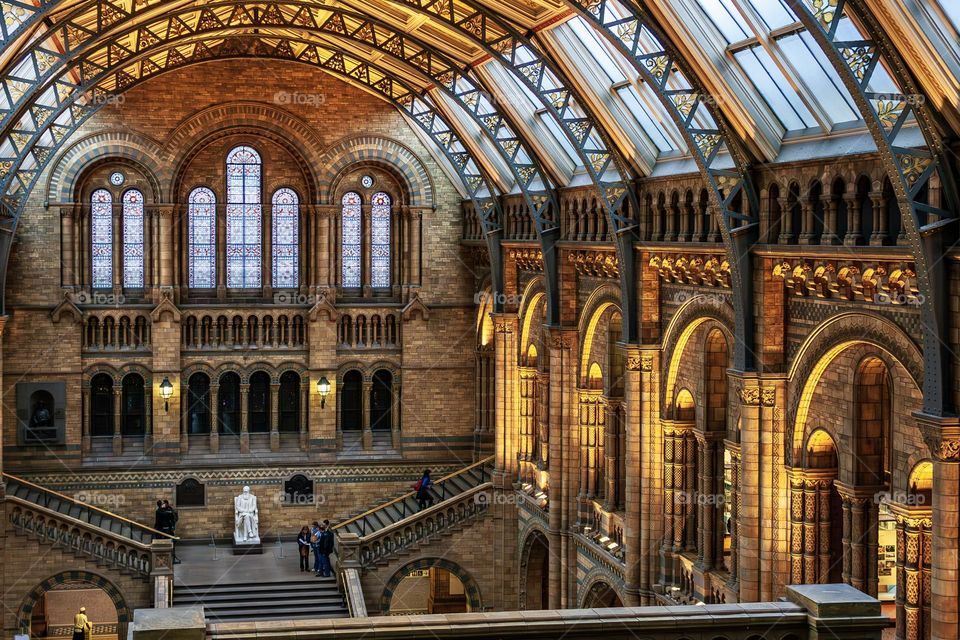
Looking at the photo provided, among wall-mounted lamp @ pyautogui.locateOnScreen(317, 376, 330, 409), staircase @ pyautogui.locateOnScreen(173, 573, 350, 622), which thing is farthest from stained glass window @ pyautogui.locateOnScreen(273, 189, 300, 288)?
staircase @ pyautogui.locateOnScreen(173, 573, 350, 622)

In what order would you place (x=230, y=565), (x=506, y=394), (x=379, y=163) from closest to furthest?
(x=506, y=394), (x=230, y=565), (x=379, y=163)

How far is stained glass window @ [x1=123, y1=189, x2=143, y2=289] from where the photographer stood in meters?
41.1

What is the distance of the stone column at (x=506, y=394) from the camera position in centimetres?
3794

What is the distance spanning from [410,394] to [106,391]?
9.66 m

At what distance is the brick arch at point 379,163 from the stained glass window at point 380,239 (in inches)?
33.9

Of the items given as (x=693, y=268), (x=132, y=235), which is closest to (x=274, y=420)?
(x=132, y=235)

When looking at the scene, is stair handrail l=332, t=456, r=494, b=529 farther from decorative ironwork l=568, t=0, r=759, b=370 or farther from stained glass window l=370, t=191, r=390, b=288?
decorative ironwork l=568, t=0, r=759, b=370

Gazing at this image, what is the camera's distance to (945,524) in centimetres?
1565

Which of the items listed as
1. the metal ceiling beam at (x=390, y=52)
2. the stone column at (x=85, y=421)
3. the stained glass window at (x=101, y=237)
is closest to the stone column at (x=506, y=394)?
the metal ceiling beam at (x=390, y=52)

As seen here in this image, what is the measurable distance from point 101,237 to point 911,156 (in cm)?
3062

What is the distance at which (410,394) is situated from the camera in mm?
43031

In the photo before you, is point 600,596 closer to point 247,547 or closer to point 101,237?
point 247,547

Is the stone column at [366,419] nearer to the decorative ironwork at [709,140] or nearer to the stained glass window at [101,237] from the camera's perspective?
the stained glass window at [101,237]

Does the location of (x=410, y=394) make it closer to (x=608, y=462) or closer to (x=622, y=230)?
(x=608, y=462)
